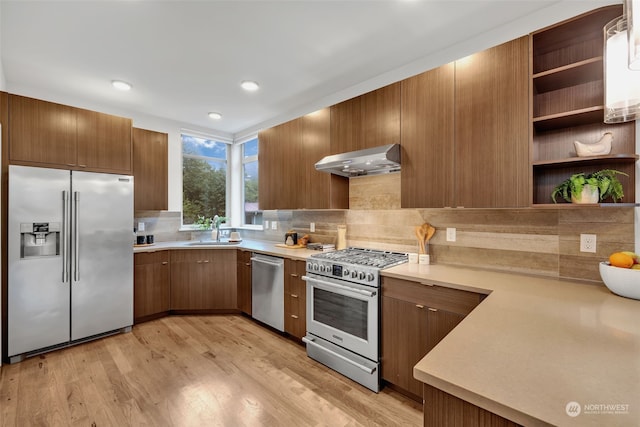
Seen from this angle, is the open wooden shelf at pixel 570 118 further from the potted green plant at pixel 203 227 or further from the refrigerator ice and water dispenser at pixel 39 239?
the potted green plant at pixel 203 227

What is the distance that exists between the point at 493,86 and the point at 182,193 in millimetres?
4211

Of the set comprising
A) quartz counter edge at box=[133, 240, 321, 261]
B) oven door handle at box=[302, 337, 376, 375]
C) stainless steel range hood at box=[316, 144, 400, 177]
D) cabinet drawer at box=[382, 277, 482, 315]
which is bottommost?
oven door handle at box=[302, 337, 376, 375]

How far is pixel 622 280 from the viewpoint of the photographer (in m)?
1.43

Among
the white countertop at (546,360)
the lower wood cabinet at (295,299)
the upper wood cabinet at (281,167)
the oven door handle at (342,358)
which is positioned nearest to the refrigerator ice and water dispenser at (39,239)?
the upper wood cabinet at (281,167)

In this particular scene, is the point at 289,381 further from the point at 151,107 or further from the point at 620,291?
the point at 151,107

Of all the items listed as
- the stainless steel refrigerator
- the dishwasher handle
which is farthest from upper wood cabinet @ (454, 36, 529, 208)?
the stainless steel refrigerator

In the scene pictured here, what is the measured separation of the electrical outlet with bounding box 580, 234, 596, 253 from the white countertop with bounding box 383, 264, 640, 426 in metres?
0.42

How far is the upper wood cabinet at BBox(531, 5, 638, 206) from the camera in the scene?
1612mm

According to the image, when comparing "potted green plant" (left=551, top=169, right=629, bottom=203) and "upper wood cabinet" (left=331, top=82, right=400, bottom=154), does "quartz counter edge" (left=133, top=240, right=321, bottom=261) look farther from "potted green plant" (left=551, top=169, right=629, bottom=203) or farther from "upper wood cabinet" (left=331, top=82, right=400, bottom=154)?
"potted green plant" (left=551, top=169, right=629, bottom=203)

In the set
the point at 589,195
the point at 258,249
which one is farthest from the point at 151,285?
the point at 589,195

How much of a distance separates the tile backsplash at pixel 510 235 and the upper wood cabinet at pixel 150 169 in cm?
266

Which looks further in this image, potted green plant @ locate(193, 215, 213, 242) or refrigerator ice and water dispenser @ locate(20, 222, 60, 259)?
potted green plant @ locate(193, 215, 213, 242)

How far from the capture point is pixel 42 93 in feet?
10.1

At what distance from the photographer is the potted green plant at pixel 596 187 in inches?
61.7
